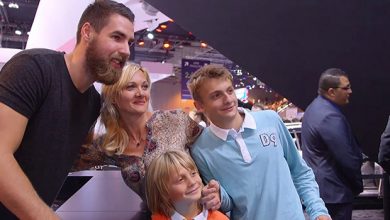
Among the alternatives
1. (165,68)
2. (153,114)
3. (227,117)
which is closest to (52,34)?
(153,114)

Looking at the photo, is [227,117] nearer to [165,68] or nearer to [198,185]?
[198,185]

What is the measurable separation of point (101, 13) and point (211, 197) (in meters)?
0.72

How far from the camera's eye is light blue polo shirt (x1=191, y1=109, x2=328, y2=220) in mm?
1642

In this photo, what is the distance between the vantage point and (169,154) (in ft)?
5.16

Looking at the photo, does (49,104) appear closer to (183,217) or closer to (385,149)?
(183,217)

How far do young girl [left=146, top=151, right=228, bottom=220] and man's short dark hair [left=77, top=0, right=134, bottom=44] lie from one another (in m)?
0.52

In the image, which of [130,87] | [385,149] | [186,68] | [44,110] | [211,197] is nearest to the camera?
[44,110]

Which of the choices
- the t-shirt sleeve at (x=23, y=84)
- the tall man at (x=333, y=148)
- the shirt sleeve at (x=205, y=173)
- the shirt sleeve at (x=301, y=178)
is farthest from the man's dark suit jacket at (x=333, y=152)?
the t-shirt sleeve at (x=23, y=84)

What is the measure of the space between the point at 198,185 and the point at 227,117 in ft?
1.00

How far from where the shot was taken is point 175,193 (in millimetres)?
1495

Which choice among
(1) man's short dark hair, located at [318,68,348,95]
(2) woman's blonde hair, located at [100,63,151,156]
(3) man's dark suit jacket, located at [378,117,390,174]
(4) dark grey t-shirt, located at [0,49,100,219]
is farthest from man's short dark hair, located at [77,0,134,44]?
(1) man's short dark hair, located at [318,68,348,95]

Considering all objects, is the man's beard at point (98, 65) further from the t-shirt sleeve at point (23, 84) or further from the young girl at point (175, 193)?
the young girl at point (175, 193)

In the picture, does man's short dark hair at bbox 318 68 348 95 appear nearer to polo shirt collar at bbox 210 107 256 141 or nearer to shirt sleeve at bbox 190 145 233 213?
polo shirt collar at bbox 210 107 256 141

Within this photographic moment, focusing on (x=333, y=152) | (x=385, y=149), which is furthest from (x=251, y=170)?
(x=333, y=152)
